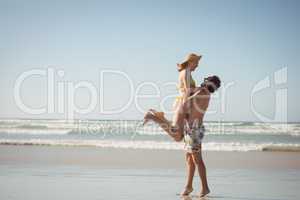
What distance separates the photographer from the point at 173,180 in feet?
22.5

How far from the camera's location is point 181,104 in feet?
17.2

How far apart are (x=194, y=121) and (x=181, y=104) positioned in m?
0.22

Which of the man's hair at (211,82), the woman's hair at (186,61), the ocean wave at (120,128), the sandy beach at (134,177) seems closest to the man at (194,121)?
the man's hair at (211,82)

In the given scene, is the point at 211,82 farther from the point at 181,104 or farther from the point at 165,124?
the point at 165,124

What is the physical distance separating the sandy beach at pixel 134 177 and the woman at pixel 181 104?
70 cm

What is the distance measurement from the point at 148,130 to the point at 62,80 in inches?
235

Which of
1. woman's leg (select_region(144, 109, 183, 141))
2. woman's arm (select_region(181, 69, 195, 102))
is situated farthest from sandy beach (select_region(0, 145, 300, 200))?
woman's arm (select_region(181, 69, 195, 102))

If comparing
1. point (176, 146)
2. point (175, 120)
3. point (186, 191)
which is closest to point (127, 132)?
point (176, 146)

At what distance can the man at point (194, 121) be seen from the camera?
205 inches

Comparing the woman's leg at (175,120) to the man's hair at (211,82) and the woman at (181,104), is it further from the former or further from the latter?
the man's hair at (211,82)

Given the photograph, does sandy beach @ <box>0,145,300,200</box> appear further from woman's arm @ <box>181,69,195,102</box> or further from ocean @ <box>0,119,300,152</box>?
ocean @ <box>0,119,300,152</box>

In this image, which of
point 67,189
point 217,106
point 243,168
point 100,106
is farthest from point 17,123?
point 67,189

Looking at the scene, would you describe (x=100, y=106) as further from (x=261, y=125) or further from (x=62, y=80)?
(x=261, y=125)

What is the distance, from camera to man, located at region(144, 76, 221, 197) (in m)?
5.21
